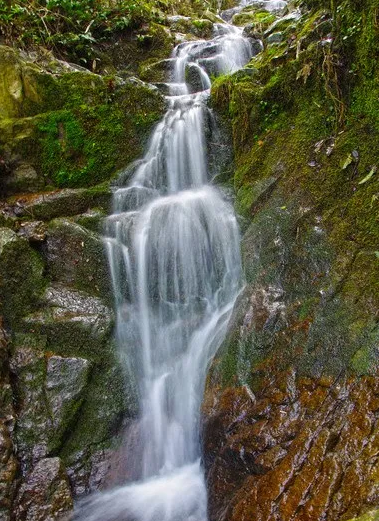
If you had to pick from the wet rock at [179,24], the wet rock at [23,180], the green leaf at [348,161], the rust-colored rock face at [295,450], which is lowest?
the rust-colored rock face at [295,450]

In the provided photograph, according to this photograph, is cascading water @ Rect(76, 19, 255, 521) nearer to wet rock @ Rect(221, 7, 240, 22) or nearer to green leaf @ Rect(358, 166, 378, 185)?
green leaf @ Rect(358, 166, 378, 185)

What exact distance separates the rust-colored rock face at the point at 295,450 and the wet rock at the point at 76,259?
2.66m

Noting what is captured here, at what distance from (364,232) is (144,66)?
858 cm

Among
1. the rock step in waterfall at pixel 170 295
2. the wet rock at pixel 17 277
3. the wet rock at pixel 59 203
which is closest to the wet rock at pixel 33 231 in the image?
the wet rock at pixel 17 277

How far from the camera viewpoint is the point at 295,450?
2871 millimetres

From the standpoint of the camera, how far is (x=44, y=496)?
3.84 meters

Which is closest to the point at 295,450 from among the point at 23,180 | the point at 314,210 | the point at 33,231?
the point at 314,210

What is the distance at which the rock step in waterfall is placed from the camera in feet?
Result: 13.8

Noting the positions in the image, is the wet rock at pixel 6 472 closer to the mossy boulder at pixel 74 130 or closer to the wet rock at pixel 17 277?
the wet rock at pixel 17 277

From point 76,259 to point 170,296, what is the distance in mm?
1506

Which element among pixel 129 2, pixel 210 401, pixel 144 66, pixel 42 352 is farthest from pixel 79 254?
pixel 129 2

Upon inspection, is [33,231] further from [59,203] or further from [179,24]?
[179,24]

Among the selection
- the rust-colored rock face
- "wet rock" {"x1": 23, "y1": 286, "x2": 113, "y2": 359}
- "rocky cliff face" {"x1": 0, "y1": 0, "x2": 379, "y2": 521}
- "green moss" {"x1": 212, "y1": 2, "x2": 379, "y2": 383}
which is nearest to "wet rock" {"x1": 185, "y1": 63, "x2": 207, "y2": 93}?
"rocky cliff face" {"x1": 0, "y1": 0, "x2": 379, "y2": 521}

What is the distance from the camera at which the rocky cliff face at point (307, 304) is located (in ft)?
8.87
